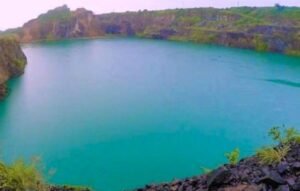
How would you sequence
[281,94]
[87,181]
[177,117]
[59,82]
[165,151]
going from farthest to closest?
1. [59,82]
2. [281,94]
3. [177,117]
4. [165,151]
5. [87,181]

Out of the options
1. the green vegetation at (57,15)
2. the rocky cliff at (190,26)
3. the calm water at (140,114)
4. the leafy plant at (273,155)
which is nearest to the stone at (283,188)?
the leafy plant at (273,155)

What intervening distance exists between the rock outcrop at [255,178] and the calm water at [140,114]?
330 inches

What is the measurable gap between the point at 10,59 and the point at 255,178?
4595cm

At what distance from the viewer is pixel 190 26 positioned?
91.4 meters

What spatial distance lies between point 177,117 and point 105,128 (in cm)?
528

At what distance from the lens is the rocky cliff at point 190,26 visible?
2926 inches

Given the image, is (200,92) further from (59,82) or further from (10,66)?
(10,66)

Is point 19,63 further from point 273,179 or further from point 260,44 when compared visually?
point 273,179

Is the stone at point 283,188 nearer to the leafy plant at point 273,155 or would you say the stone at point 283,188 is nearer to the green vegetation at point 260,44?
the leafy plant at point 273,155

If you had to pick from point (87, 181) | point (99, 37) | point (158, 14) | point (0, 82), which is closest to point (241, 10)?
point (158, 14)

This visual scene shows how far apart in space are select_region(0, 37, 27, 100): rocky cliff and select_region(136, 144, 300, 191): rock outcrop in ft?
130

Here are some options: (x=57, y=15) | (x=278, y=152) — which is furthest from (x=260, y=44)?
(x=278, y=152)

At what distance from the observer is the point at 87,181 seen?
17391mm

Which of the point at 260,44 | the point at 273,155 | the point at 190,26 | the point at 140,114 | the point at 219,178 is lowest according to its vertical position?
the point at 140,114
